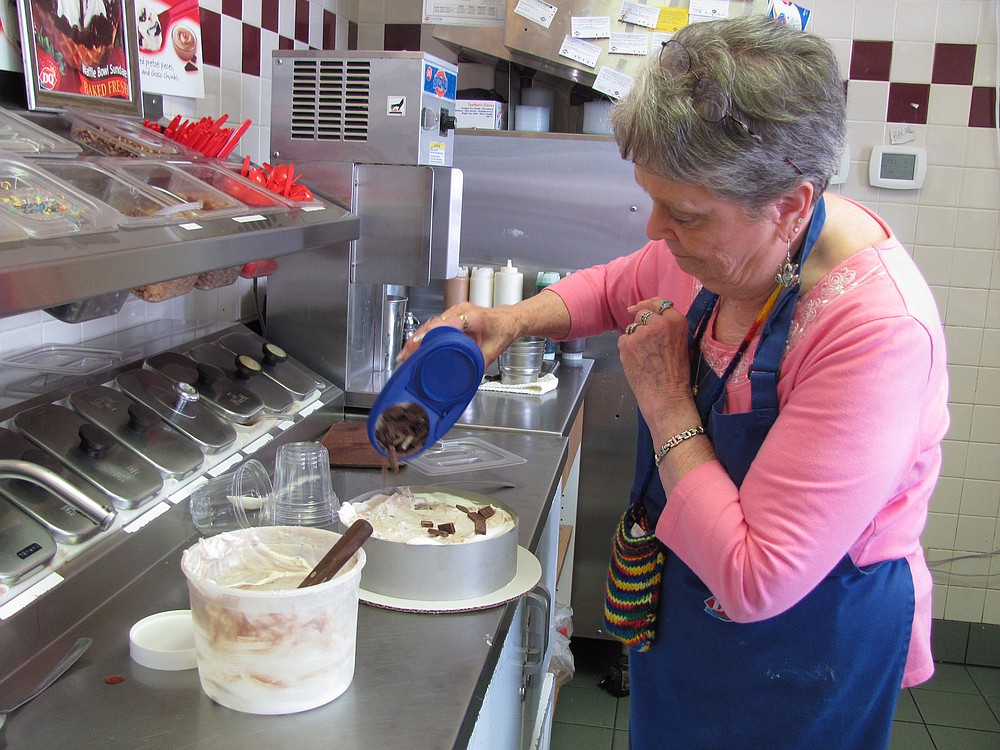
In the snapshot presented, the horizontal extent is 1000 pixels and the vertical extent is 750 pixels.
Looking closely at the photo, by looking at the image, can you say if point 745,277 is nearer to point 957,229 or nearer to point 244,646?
point 244,646

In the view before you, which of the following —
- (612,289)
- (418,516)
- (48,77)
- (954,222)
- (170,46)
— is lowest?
(418,516)

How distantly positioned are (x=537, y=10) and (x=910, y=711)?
2618 mm

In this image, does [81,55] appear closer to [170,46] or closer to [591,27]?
[170,46]

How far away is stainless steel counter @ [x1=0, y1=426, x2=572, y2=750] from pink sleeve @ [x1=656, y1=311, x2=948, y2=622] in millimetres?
353

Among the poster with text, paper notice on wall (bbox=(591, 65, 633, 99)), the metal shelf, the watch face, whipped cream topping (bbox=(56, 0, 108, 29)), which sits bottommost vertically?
the metal shelf

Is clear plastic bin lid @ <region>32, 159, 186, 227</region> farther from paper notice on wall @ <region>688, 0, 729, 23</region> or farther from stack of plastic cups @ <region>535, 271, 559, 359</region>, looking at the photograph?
paper notice on wall @ <region>688, 0, 729, 23</region>

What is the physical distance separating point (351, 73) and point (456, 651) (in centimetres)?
153

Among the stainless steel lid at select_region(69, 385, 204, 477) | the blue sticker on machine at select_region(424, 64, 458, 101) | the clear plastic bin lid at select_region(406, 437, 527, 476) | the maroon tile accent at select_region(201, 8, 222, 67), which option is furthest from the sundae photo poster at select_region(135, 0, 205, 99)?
the clear plastic bin lid at select_region(406, 437, 527, 476)

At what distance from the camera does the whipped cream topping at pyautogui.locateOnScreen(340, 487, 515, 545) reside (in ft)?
4.81

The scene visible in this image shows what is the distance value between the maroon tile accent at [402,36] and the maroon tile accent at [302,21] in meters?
0.59

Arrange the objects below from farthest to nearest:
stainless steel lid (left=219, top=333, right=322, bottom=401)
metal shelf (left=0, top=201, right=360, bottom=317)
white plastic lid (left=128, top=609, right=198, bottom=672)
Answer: stainless steel lid (left=219, top=333, right=322, bottom=401), white plastic lid (left=128, top=609, right=198, bottom=672), metal shelf (left=0, top=201, right=360, bottom=317)

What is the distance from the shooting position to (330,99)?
2.37 m

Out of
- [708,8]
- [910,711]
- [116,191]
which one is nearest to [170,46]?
[116,191]

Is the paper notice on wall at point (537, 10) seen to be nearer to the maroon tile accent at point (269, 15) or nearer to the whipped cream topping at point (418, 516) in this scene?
the maroon tile accent at point (269, 15)
